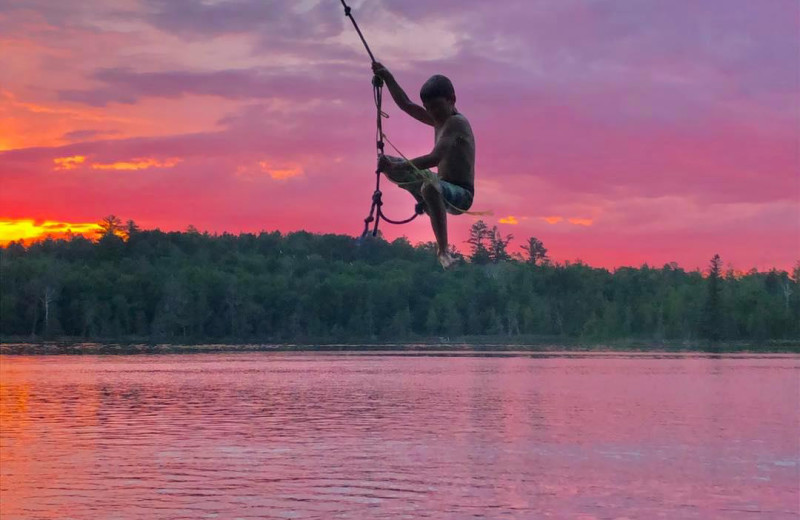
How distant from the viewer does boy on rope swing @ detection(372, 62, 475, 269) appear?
34.8ft

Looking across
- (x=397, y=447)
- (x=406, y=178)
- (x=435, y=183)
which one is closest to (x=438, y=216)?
(x=435, y=183)

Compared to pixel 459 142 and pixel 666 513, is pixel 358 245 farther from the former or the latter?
pixel 666 513

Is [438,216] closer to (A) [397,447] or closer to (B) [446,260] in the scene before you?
(B) [446,260]

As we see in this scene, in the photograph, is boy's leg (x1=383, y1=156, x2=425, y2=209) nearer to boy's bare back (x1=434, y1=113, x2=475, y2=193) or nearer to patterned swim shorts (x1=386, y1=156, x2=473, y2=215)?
patterned swim shorts (x1=386, y1=156, x2=473, y2=215)

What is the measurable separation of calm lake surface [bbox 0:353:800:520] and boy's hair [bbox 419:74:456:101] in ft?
129

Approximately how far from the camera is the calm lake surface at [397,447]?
51.3 meters

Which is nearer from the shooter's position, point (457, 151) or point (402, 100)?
point (457, 151)

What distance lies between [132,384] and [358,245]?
381 ft

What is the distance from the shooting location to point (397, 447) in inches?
2739

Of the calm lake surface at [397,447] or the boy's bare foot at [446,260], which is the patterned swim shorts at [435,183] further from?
the calm lake surface at [397,447]

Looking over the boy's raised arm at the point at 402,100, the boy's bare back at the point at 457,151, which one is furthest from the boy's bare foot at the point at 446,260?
the boy's raised arm at the point at 402,100

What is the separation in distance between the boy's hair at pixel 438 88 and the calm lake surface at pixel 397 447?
3934 cm

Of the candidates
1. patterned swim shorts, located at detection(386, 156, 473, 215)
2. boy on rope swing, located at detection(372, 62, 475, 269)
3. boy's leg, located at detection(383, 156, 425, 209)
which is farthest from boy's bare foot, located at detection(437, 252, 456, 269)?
boy's leg, located at detection(383, 156, 425, 209)

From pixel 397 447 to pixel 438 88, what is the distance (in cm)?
6064
